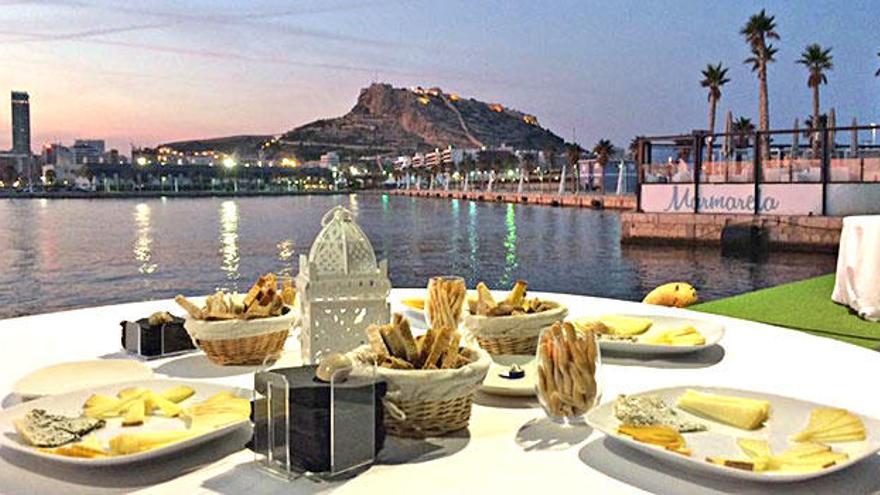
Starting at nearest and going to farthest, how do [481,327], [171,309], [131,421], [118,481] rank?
1. [118,481]
2. [131,421]
3. [481,327]
4. [171,309]

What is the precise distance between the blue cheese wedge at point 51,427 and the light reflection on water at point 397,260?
2047cm

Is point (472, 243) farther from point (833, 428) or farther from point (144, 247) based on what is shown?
point (833, 428)

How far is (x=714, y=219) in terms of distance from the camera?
2525 centimetres

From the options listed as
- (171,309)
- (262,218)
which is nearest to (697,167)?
(171,309)

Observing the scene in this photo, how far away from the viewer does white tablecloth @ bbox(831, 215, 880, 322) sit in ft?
20.4

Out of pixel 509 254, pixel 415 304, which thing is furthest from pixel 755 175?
pixel 415 304

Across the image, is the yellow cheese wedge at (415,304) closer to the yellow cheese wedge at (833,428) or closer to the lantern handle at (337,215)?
the lantern handle at (337,215)

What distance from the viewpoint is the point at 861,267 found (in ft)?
21.1

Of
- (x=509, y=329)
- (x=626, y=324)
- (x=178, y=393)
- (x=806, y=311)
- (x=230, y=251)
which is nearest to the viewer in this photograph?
(x=178, y=393)

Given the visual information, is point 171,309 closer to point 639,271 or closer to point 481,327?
point 481,327

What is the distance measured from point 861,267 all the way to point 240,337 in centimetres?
597

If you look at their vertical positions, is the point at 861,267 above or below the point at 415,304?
below

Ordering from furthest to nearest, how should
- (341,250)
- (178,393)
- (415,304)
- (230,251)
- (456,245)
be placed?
(230,251), (456,245), (415,304), (341,250), (178,393)

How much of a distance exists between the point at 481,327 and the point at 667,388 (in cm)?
48
